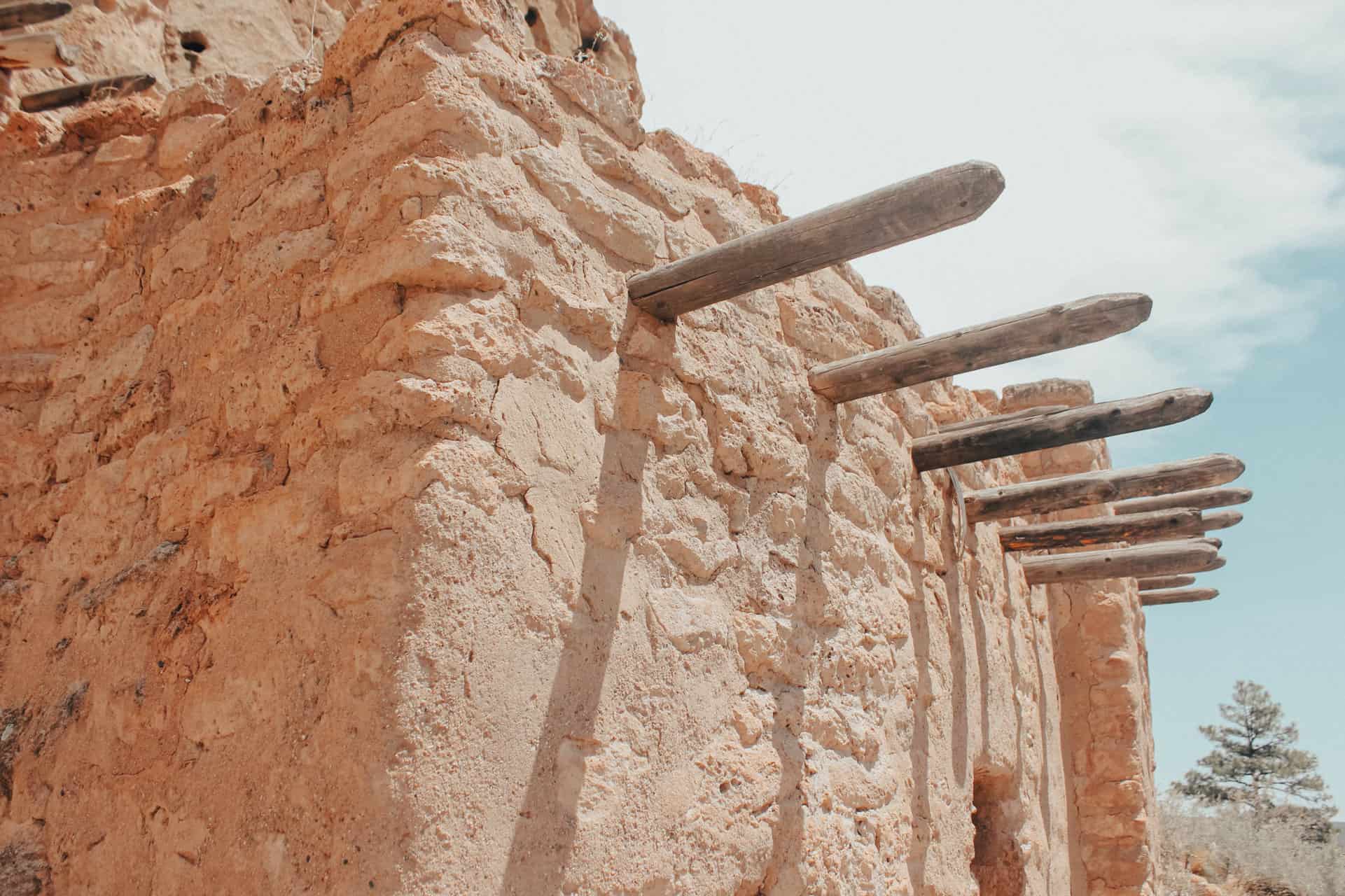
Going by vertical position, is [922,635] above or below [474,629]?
above

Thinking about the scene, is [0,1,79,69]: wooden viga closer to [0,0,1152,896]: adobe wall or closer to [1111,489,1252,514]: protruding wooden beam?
[0,0,1152,896]: adobe wall

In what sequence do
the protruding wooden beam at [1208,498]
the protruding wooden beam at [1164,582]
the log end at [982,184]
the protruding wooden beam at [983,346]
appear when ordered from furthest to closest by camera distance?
the protruding wooden beam at [1164,582]
the protruding wooden beam at [1208,498]
the protruding wooden beam at [983,346]
the log end at [982,184]

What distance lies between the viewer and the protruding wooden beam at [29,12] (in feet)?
10.0

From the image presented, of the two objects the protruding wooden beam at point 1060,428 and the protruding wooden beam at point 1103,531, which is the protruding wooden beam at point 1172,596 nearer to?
the protruding wooden beam at point 1103,531

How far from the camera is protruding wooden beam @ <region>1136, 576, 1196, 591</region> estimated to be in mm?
6270

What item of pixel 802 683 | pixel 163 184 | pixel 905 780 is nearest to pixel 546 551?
pixel 802 683

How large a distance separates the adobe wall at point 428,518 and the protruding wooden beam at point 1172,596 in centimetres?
A: 430

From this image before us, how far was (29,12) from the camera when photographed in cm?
308

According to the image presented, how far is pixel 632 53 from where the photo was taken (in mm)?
6832

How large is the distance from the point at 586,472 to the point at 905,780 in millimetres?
1408

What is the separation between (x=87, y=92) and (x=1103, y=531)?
12.5ft

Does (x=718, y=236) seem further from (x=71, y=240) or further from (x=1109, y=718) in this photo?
(x=1109, y=718)

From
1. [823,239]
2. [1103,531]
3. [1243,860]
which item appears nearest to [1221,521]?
[1103,531]

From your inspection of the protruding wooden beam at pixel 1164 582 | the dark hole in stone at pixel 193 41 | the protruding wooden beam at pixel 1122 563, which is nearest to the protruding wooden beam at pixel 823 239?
the protruding wooden beam at pixel 1122 563
